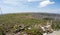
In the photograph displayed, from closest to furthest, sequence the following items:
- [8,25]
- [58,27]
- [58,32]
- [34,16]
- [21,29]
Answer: [21,29]
[8,25]
[58,32]
[58,27]
[34,16]

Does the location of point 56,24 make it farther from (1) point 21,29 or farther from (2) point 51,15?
(1) point 21,29

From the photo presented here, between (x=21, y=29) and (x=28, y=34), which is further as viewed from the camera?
(x=21, y=29)

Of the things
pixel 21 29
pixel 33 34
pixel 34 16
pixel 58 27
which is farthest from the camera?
pixel 34 16

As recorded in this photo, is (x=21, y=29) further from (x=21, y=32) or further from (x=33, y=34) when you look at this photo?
(x=33, y=34)

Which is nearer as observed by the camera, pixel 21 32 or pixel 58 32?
pixel 21 32

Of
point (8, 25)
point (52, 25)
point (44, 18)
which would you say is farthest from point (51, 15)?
point (8, 25)

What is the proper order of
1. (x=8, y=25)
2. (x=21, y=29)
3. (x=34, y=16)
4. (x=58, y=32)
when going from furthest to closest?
(x=34, y=16)
(x=58, y=32)
(x=8, y=25)
(x=21, y=29)

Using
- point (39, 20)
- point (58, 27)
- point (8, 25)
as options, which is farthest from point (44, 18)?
point (8, 25)

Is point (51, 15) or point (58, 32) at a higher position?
point (51, 15)

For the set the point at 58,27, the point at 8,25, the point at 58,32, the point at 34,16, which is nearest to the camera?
the point at 8,25
